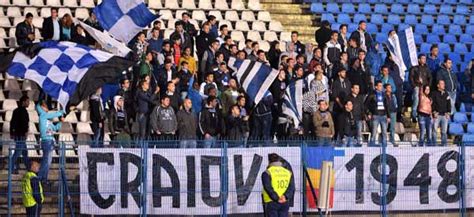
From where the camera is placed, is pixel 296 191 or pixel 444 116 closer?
pixel 296 191

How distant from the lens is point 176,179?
1136 inches

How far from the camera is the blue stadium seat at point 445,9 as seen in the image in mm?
41719

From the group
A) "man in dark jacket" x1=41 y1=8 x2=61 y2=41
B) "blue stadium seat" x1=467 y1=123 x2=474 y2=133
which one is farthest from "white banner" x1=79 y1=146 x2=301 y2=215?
"blue stadium seat" x1=467 y1=123 x2=474 y2=133

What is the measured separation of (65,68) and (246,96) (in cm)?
402

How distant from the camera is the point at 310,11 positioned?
4034cm

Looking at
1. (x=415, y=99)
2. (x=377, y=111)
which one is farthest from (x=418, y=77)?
(x=377, y=111)

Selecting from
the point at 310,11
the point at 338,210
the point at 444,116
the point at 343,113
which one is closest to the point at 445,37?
the point at 310,11

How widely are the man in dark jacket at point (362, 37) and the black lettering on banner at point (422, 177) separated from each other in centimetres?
569

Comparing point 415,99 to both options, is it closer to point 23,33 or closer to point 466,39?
point 466,39

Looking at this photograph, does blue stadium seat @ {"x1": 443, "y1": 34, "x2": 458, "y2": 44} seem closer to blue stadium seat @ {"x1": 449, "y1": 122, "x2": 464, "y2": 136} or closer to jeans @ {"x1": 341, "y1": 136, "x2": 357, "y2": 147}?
blue stadium seat @ {"x1": 449, "y1": 122, "x2": 464, "y2": 136}

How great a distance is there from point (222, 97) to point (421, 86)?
204 inches

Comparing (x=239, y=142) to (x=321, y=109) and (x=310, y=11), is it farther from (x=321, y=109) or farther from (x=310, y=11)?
(x=310, y=11)

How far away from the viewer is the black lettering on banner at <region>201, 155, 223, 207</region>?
29.0 meters

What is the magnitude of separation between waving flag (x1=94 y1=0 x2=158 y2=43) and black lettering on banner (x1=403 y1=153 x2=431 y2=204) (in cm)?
645
